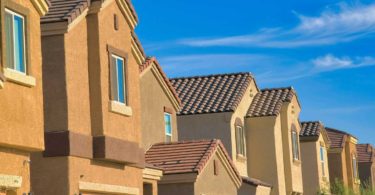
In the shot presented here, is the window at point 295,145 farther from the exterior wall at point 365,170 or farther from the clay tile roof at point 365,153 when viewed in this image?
the clay tile roof at point 365,153

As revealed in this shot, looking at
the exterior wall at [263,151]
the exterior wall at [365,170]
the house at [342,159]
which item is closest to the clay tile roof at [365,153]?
the exterior wall at [365,170]

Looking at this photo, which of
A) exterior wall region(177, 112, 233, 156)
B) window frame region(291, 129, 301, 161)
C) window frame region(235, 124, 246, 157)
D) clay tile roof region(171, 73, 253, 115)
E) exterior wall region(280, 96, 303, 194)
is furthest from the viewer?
window frame region(291, 129, 301, 161)

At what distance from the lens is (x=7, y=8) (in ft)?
66.5

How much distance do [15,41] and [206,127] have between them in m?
22.4

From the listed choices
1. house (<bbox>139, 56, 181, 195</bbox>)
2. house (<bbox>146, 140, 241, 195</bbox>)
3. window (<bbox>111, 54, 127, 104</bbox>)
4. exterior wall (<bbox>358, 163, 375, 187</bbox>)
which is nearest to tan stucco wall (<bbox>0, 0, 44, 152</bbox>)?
window (<bbox>111, 54, 127, 104</bbox>)

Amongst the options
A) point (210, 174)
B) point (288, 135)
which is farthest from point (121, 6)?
point (288, 135)

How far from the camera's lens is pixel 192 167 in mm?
30641

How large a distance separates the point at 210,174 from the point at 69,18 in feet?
34.8

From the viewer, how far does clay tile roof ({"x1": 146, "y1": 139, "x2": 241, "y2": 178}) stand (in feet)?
101

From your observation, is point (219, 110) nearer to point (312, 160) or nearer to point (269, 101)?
point (269, 101)

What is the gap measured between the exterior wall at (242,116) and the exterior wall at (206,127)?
0.95 feet

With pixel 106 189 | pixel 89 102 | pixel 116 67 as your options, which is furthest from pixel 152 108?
pixel 89 102

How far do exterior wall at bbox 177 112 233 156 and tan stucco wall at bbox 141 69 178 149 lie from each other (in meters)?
6.15

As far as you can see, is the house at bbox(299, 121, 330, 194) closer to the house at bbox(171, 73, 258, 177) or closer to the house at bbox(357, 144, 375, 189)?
the house at bbox(171, 73, 258, 177)
